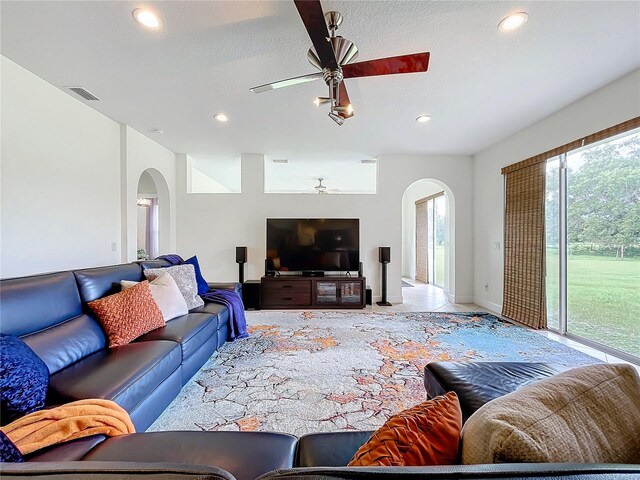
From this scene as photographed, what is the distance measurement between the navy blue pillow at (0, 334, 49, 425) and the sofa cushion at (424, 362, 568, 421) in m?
1.83

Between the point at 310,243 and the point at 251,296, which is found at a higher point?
the point at 310,243

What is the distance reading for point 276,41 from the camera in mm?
2178

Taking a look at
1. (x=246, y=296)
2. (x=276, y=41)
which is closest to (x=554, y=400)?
(x=276, y=41)

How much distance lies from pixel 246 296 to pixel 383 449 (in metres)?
4.30

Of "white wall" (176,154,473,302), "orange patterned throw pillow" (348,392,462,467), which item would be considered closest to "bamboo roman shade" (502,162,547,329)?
"white wall" (176,154,473,302)

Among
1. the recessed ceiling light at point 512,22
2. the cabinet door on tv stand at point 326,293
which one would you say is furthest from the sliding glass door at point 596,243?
the cabinet door on tv stand at point 326,293

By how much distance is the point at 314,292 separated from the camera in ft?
15.6

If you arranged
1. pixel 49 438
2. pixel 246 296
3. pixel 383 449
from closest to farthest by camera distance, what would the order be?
pixel 383 449 < pixel 49 438 < pixel 246 296

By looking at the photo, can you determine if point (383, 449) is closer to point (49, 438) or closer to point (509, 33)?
point (49, 438)

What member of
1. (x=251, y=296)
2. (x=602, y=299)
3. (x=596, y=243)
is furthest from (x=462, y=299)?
(x=251, y=296)

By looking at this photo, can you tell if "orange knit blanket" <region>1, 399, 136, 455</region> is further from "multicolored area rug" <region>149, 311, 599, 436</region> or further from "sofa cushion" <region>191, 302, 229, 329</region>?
"sofa cushion" <region>191, 302, 229, 329</region>

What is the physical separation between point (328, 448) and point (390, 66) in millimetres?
2215

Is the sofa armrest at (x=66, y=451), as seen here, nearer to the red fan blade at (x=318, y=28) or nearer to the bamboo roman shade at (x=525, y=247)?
the red fan blade at (x=318, y=28)

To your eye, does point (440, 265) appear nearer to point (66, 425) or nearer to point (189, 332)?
point (189, 332)
